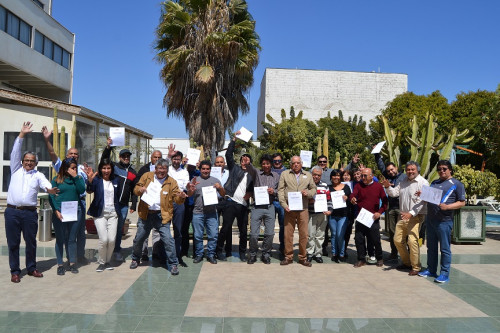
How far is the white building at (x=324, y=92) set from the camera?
5022 cm

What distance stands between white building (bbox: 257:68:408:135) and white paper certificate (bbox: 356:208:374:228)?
43.2 m

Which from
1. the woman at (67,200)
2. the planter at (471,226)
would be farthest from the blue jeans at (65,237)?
the planter at (471,226)

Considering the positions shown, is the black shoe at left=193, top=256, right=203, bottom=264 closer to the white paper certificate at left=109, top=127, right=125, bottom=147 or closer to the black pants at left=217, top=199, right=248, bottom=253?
the black pants at left=217, top=199, right=248, bottom=253

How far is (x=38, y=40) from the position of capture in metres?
30.2

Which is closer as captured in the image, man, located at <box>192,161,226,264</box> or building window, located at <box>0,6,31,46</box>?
man, located at <box>192,161,226,264</box>

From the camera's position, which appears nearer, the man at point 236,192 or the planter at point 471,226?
the man at point 236,192

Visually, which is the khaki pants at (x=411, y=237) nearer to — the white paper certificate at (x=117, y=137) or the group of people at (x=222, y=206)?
the group of people at (x=222, y=206)

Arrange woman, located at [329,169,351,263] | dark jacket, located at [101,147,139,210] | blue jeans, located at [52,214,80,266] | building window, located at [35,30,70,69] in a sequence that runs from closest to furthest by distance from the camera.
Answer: blue jeans, located at [52,214,80,266], dark jacket, located at [101,147,139,210], woman, located at [329,169,351,263], building window, located at [35,30,70,69]

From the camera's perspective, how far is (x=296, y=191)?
705cm

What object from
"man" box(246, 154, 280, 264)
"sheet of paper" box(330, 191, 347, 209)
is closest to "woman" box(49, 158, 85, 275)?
"man" box(246, 154, 280, 264)

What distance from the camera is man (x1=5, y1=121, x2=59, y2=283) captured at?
19.1 ft

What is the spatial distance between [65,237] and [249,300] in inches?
124

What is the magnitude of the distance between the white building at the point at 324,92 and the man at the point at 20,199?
44.6 m

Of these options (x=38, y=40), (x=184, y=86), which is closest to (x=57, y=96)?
(x=38, y=40)
